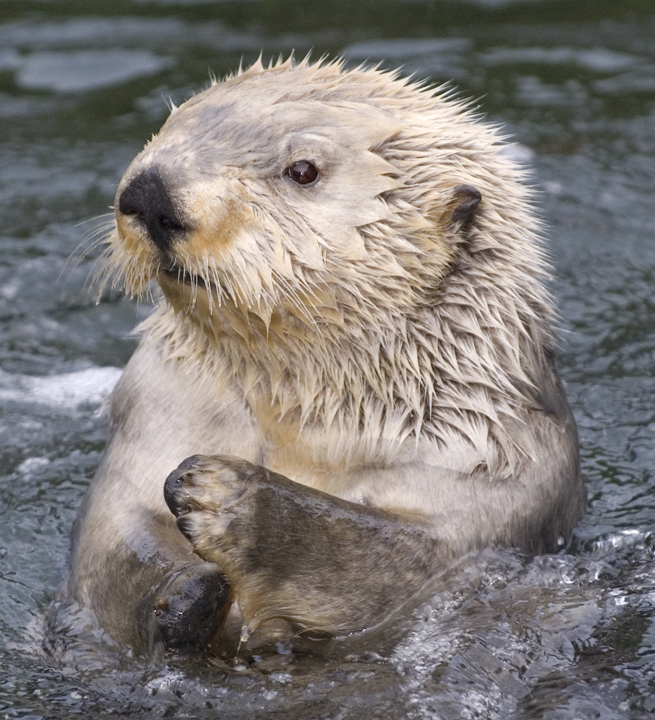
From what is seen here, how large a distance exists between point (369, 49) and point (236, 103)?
5.83 meters

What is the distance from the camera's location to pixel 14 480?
4867 mm

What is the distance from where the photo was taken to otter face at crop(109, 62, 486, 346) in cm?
327

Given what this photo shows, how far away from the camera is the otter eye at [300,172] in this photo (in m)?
3.43

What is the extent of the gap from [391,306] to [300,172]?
20.2 inches

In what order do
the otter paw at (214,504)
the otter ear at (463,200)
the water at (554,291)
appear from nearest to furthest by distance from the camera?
the otter paw at (214,504), the water at (554,291), the otter ear at (463,200)

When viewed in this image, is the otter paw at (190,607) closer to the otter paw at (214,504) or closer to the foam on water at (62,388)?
the otter paw at (214,504)

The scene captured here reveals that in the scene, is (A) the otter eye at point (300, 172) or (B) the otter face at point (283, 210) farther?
(A) the otter eye at point (300, 172)

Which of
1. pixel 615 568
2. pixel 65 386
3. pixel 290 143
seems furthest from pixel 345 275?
pixel 65 386

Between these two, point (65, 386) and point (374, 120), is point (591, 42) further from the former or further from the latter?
point (374, 120)

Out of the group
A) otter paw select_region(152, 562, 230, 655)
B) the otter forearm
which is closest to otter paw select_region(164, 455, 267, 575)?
the otter forearm

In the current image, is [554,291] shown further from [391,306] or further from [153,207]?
[153,207]

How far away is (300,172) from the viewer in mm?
3432

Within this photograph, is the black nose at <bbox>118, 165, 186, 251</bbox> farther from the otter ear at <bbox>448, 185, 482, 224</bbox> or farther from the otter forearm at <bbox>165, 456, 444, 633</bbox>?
the otter ear at <bbox>448, 185, 482, 224</bbox>

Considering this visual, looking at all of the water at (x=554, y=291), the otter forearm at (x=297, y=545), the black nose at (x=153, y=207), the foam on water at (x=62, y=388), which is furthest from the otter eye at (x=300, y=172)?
the foam on water at (x=62, y=388)
